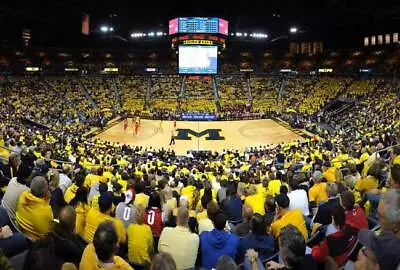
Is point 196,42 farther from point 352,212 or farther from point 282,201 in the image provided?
point 352,212

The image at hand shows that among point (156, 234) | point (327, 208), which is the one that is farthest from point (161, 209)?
point (327, 208)

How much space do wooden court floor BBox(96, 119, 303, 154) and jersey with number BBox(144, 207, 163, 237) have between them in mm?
28231

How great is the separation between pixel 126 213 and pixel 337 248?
147 inches

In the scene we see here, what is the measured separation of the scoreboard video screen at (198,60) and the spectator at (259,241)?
1622 inches

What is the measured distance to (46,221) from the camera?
20.3ft

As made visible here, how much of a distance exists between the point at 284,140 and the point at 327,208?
3355 centimetres

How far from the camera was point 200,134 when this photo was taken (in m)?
43.1

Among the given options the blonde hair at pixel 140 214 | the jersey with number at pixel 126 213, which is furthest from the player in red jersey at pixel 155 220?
the blonde hair at pixel 140 214

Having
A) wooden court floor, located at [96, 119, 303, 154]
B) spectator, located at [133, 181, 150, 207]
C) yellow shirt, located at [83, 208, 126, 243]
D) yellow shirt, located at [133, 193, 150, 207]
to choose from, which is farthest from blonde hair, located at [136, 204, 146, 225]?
wooden court floor, located at [96, 119, 303, 154]

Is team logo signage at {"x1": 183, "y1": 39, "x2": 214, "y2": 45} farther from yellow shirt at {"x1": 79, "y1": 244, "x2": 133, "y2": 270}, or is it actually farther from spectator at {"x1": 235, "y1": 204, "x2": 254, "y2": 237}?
yellow shirt at {"x1": 79, "y1": 244, "x2": 133, "y2": 270}

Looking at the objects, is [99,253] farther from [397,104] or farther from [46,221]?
[397,104]

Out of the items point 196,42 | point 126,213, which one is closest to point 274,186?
point 126,213

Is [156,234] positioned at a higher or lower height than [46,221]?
lower

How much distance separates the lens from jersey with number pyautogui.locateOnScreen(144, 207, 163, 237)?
725 centimetres
